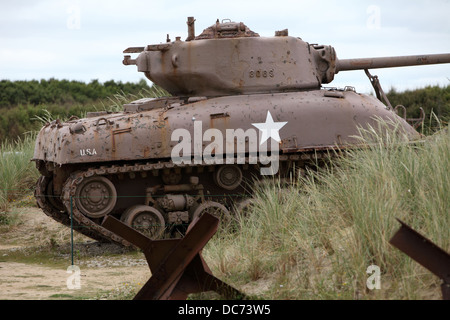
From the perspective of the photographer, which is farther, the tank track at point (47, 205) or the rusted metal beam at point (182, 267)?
the tank track at point (47, 205)

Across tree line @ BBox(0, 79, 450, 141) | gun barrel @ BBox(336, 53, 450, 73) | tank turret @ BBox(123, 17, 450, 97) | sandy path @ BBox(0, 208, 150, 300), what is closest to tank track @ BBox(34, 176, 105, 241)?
sandy path @ BBox(0, 208, 150, 300)

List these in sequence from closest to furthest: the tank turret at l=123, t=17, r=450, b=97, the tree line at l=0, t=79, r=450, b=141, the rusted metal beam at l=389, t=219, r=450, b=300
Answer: the rusted metal beam at l=389, t=219, r=450, b=300
the tank turret at l=123, t=17, r=450, b=97
the tree line at l=0, t=79, r=450, b=141

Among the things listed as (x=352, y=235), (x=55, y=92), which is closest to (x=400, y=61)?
(x=352, y=235)

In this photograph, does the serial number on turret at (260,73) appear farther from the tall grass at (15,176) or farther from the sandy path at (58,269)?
the tall grass at (15,176)

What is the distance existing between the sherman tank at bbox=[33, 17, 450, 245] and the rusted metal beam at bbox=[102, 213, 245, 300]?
4.10 m

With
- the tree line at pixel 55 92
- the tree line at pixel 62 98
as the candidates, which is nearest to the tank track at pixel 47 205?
the tree line at pixel 62 98

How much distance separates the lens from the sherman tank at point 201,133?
1034 centimetres

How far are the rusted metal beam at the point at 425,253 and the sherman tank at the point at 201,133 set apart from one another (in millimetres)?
4953

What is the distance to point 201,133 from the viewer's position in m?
10.4

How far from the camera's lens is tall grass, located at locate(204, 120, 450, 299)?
5.85 meters

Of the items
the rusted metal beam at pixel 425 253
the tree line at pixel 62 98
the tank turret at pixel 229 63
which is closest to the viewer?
the rusted metal beam at pixel 425 253

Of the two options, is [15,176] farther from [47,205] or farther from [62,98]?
[62,98]

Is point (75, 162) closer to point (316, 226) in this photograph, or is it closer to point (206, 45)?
point (206, 45)

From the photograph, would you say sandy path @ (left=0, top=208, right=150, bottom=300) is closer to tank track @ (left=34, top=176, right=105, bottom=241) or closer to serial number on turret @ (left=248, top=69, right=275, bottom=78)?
tank track @ (left=34, top=176, right=105, bottom=241)
